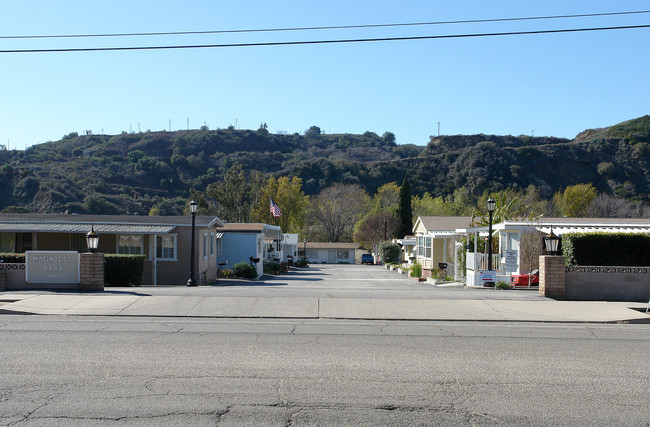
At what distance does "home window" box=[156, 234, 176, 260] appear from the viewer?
29.9m

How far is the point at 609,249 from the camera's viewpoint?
18438 mm

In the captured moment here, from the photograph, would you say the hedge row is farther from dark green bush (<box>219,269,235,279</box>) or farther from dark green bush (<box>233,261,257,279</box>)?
dark green bush (<box>219,269,235,279</box>)

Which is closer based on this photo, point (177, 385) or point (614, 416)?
point (614, 416)

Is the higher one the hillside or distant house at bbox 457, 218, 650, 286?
the hillside

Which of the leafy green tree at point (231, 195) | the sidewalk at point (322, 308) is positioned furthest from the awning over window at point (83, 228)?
the leafy green tree at point (231, 195)

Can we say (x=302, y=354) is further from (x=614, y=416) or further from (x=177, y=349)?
(x=614, y=416)

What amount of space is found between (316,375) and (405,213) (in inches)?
2788

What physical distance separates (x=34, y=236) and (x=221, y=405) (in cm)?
2614

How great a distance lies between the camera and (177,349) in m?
9.87

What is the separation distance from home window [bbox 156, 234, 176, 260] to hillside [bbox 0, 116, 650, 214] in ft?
157

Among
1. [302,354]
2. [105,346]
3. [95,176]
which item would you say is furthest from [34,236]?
[95,176]

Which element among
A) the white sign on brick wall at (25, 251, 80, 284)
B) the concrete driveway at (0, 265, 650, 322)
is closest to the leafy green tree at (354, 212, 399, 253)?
the concrete driveway at (0, 265, 650, 322)

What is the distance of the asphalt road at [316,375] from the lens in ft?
21.7

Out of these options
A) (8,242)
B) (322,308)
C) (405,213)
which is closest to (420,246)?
(8,242)
